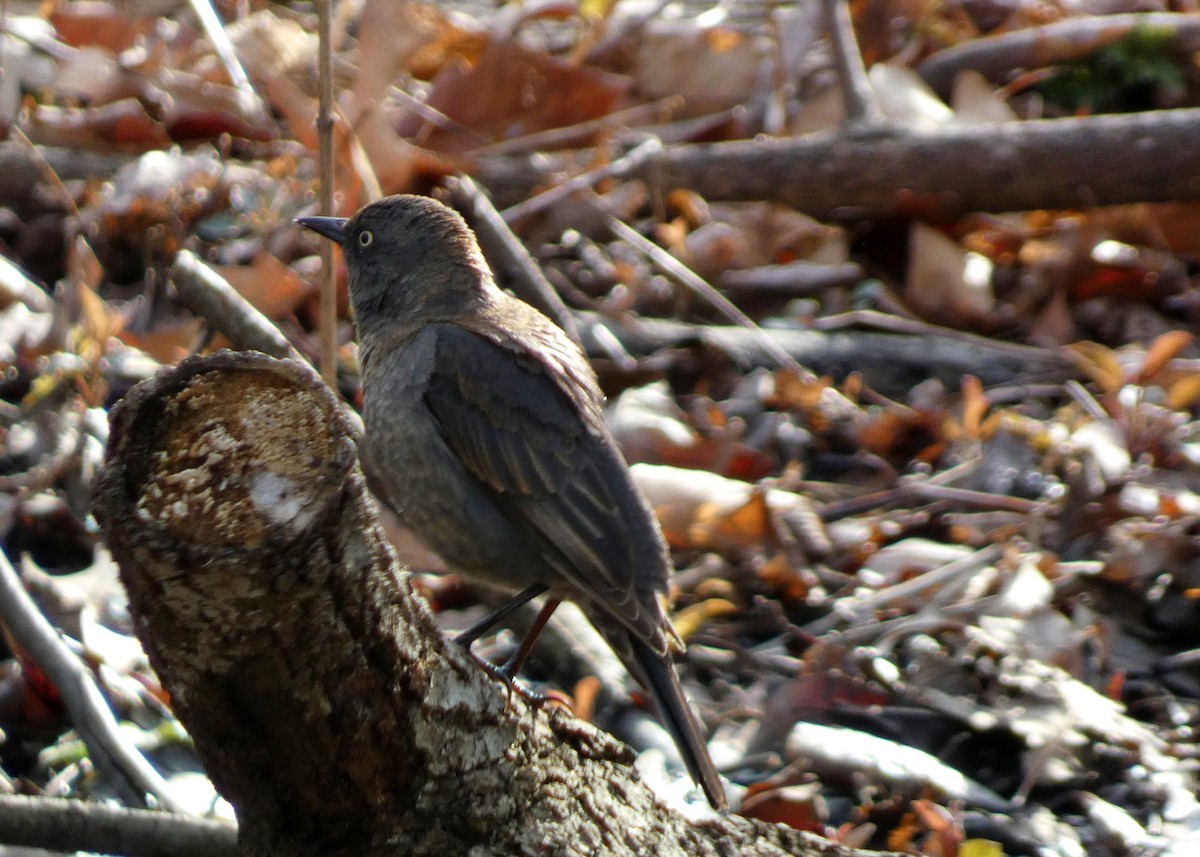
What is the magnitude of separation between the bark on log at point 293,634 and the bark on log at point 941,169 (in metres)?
4.43

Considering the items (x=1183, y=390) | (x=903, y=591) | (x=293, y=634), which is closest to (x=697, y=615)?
(x=903, y=591)

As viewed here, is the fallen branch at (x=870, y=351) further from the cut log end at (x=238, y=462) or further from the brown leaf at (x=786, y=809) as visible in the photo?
the cut log end at (x=238, y=462)

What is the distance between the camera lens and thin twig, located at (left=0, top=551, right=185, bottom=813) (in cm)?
298

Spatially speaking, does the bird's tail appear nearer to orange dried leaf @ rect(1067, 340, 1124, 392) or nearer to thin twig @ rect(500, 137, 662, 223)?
orange dried leaf @ rect(1067, 340, 1124, 392)

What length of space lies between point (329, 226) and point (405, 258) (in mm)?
243

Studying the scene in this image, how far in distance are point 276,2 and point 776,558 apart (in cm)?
537

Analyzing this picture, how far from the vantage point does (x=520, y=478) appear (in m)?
3.71

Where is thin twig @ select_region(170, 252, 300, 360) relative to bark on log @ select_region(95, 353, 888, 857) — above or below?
below

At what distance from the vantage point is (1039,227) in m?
6.48

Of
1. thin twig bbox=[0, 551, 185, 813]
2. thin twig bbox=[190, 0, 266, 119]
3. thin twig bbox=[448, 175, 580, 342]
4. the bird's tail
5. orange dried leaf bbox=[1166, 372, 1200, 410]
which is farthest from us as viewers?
thin twig bbox=[190, 0, 266, 119]

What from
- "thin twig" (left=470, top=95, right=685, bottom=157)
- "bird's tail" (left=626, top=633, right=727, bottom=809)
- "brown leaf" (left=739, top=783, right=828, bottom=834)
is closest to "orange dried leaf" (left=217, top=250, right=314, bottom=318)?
"thin twig" (left=470, top=95, right=685, bottom=157)

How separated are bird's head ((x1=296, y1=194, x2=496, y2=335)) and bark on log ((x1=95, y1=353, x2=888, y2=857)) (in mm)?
2094

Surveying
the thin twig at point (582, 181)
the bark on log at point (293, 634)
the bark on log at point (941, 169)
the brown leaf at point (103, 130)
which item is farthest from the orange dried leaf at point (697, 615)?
the brown leaf at point (103, 130)

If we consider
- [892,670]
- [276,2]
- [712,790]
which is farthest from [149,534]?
[276,2]
